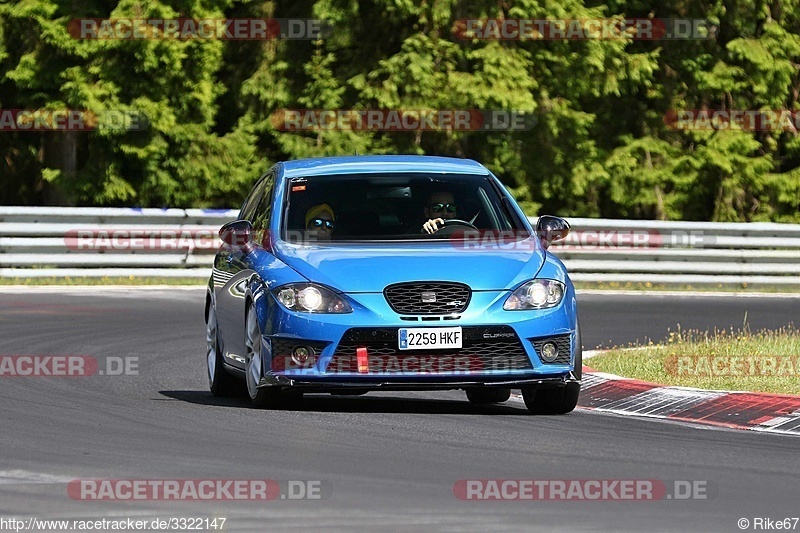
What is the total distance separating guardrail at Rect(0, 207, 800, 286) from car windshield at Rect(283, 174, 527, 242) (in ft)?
39.8

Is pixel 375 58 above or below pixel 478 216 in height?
below

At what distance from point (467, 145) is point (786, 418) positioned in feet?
74.8

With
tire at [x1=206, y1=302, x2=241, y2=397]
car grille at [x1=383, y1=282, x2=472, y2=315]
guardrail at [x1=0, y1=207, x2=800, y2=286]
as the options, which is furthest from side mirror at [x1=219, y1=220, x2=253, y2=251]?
guardrail at [x1=0, y1=207, x2=800, y2=286]

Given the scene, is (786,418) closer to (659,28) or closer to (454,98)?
(454,98)

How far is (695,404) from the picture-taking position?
39.4 ft

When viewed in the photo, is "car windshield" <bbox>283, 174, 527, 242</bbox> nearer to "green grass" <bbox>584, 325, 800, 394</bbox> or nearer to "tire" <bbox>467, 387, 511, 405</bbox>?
"tire" <bbox>467, 387, 511, 405</bbox>

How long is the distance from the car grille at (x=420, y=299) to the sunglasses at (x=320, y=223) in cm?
117

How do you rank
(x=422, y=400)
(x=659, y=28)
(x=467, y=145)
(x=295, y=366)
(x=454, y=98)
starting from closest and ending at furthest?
(x=295, y=366) → (x=422, y=400) → (x=454, y=98) → (x=467, y=145) → (x=659, y=28)

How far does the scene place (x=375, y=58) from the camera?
33.0m

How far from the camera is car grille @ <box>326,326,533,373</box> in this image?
10.9 metres

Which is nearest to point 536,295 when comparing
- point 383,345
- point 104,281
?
point 383,345

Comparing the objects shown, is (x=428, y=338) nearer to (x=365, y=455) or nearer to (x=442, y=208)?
(x=442, y=208)

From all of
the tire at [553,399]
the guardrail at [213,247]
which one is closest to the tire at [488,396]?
the tire at [553,399]

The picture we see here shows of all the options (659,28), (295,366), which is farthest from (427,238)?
(659,28)
